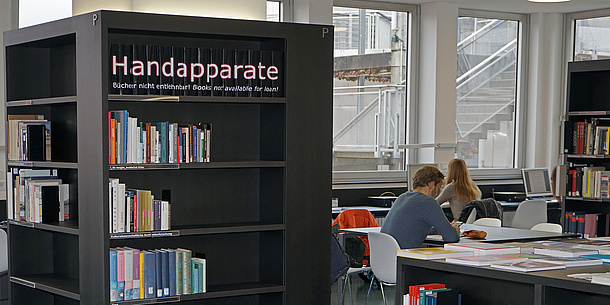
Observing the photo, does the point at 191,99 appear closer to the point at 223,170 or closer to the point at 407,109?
the point at 223,170

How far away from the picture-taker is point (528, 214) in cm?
747

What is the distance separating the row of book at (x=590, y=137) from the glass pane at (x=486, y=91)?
6.80 ft

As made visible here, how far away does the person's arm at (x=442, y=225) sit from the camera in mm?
5375

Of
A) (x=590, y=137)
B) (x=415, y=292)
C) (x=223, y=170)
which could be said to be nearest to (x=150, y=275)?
(x=223, y=170)

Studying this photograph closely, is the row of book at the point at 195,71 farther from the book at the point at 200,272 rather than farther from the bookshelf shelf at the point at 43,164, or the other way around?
the book at the point at 200,272

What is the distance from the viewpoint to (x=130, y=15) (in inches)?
158

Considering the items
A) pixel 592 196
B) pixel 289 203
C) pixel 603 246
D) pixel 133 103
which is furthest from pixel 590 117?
pixel 133 103

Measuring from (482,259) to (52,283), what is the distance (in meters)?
2.34

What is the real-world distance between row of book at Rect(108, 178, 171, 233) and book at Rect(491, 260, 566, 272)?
171 centimetres

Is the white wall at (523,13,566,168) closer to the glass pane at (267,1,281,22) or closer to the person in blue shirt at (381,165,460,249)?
the glass pane at (267,1,281,22)

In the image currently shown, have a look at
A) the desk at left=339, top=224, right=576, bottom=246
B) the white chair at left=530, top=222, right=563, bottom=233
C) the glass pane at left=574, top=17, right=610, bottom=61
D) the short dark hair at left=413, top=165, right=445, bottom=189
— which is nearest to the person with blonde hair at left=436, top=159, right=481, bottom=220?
the white chair at left=530, top=222, right=563, bottom=233

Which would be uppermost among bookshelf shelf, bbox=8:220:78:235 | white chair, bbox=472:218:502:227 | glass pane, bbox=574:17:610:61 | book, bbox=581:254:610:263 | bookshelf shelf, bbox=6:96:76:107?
glass pane, bbox=574:17:610:61

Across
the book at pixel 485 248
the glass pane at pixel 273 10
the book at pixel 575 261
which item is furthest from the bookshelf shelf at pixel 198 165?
the glass pane at pixel 273 10

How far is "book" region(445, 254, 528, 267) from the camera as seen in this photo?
3.44 m
